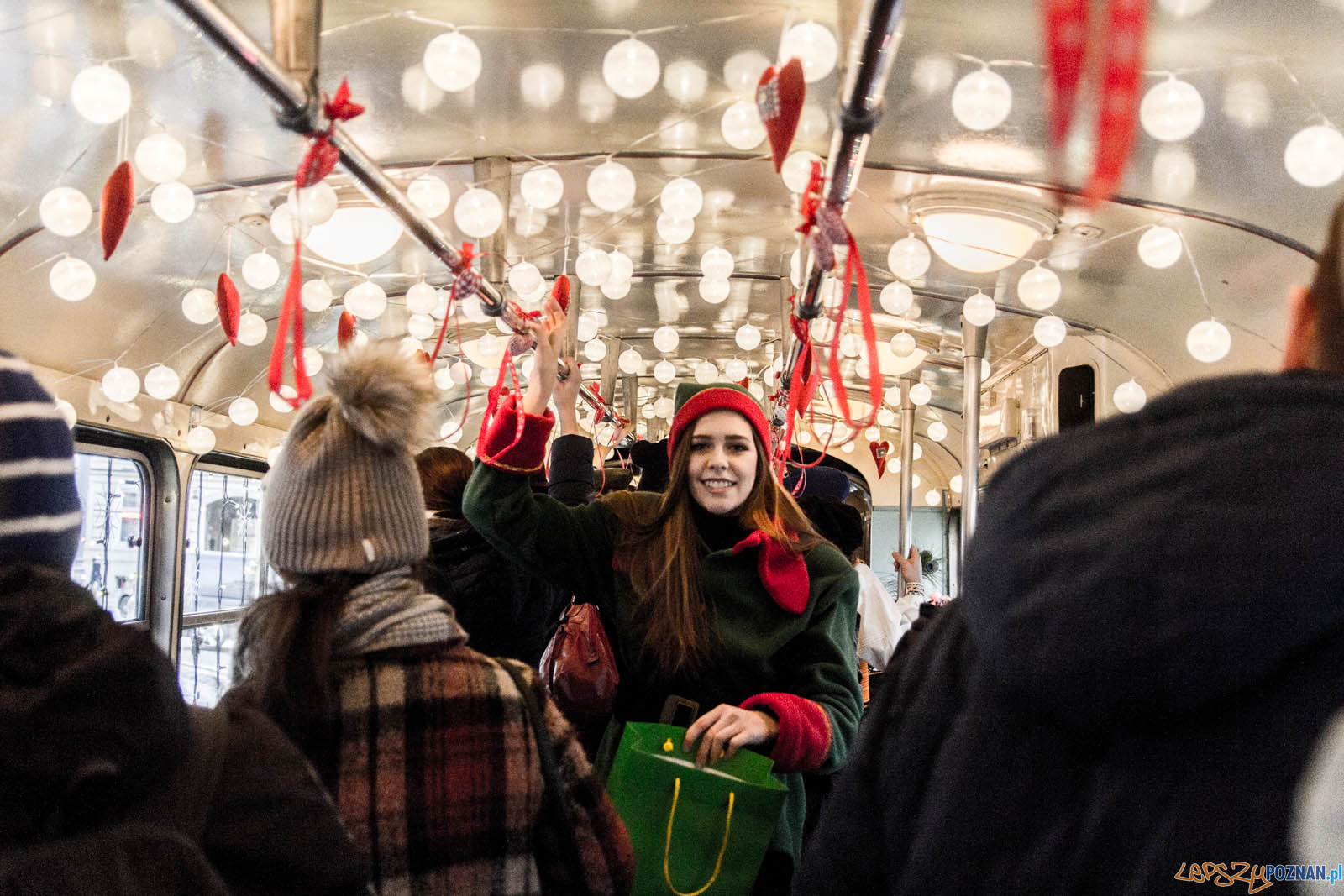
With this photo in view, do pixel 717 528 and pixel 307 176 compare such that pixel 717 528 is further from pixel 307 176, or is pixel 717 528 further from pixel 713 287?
pixel 713 287

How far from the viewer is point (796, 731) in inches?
67.8

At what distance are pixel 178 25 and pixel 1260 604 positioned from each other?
4.20m

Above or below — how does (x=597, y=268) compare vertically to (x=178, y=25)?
below

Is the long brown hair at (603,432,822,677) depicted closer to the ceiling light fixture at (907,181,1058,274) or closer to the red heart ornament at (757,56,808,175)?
the red heart ornament at (757,56,808,175)

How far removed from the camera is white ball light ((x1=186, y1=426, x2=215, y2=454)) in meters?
7.53

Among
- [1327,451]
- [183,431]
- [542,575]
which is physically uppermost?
[183,431]

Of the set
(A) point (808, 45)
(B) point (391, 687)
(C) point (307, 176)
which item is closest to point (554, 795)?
(B) point (391, 687)

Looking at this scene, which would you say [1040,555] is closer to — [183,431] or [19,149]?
[19,149]

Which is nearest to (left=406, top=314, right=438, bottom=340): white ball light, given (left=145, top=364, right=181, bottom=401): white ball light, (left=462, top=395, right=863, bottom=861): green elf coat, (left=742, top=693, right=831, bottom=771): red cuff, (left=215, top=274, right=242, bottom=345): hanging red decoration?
(left=145, top=364, right=181, bottom=401): white ball light

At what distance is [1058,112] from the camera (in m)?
1.87

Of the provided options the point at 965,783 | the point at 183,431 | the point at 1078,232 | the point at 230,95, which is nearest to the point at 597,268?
the point at 230,95

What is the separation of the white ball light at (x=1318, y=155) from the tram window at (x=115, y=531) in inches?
275

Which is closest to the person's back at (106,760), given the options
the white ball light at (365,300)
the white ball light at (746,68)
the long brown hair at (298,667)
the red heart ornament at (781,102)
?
the long brown hair at (298,667)

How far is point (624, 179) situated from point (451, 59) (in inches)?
31.1
